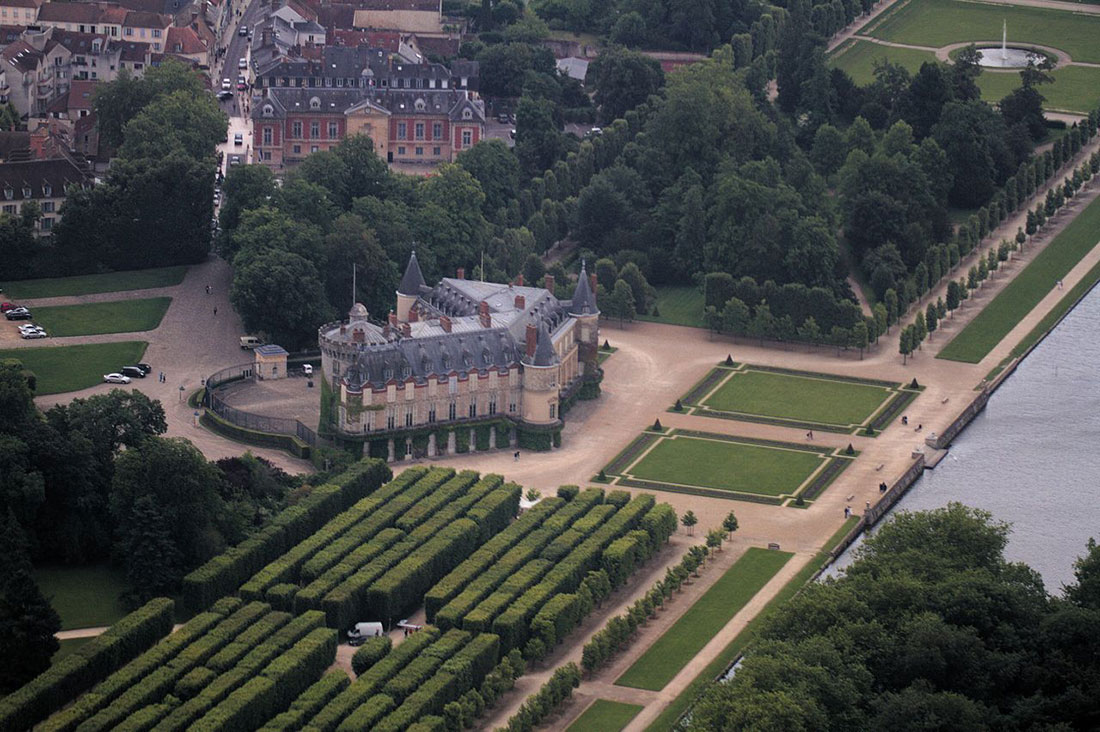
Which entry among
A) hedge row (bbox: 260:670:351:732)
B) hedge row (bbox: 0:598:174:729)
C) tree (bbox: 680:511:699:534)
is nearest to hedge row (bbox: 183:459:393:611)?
hedge row (bbox: 0:598:174:729)

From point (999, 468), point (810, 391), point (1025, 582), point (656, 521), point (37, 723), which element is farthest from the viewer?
point (810, 391)

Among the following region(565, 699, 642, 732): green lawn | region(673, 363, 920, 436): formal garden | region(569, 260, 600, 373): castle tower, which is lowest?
region(565, 699, 642, 732): green lawn

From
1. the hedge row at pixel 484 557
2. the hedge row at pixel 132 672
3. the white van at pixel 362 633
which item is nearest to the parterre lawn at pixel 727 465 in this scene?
the hedge row at pixel 484 557

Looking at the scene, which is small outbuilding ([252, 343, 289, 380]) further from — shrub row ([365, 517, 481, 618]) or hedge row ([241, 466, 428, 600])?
shrub row ([365, 517, 481, 618])

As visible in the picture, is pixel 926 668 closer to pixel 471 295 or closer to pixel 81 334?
pixel 471 295

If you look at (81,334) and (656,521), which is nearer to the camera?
(656,521)

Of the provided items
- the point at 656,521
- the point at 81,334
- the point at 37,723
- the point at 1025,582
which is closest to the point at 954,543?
the point at 1025,582

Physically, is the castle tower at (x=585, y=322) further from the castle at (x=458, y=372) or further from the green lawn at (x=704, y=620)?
the green lawn at (x=704, y=620)
